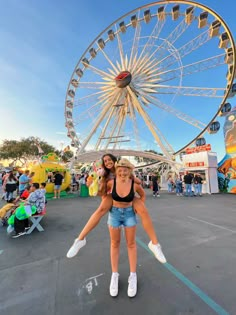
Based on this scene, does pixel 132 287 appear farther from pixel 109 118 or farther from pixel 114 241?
pixel 109 118

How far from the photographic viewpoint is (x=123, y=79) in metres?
17.1

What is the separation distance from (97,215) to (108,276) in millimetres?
972

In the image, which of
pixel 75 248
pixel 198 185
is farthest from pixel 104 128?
pixel 75 248

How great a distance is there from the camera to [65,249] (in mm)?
3094

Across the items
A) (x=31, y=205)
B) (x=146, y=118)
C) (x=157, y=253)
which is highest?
(x=146, y=118)

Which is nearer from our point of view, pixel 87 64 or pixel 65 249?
pixel 65 249

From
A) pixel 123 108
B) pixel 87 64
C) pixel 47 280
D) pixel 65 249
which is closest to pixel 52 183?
pixel 65 249

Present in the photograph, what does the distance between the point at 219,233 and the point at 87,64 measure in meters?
20.0

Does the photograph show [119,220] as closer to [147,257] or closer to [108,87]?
[147,257]

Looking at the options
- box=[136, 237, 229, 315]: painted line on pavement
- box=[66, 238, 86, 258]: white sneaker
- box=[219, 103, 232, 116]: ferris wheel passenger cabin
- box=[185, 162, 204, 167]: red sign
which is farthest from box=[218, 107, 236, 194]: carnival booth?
box=[66, 238, 86, 258]: white sneaker

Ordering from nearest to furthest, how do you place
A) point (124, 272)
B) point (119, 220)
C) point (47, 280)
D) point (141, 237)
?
point (119, 220) → point (47, 280) → point (124, 272) → point (141, 237)

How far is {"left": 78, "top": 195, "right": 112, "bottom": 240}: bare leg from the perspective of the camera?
188 cm

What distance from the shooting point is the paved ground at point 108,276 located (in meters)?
1.71

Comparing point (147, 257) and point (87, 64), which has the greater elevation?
point (87, 64)
